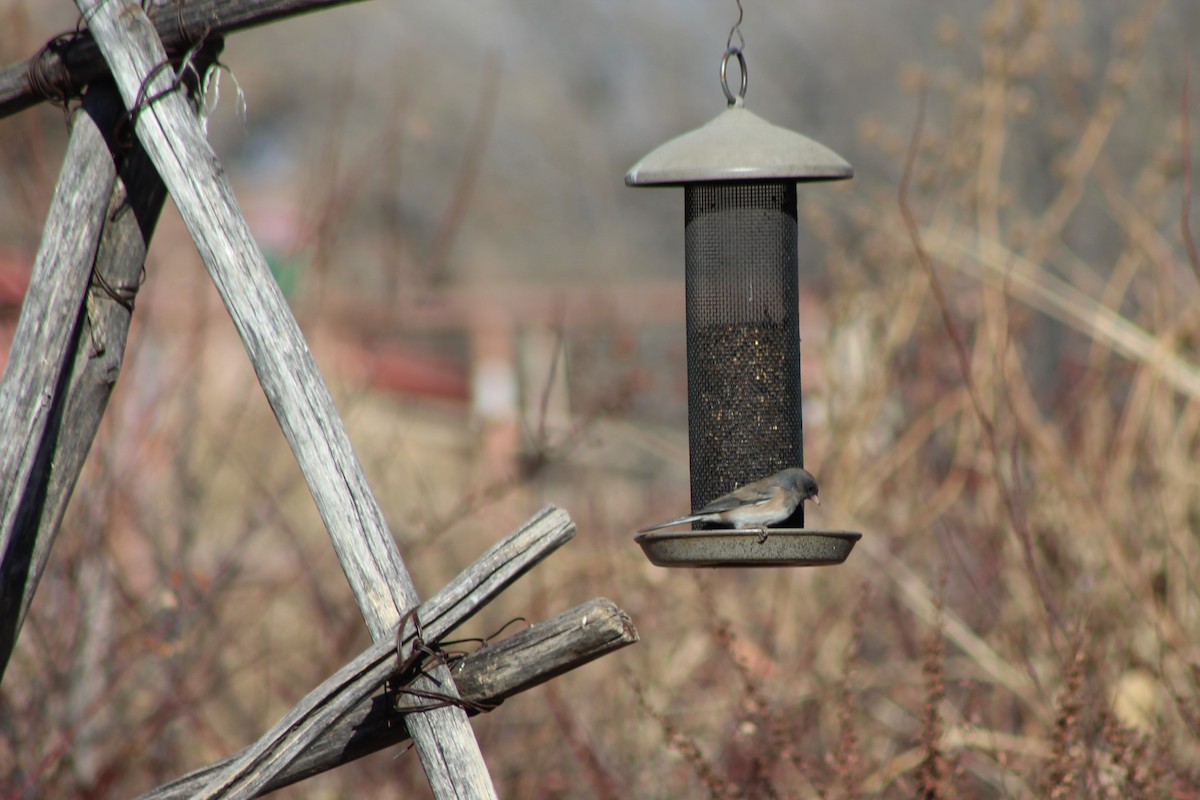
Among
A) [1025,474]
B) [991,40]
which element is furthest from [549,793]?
Answer: [991,40]

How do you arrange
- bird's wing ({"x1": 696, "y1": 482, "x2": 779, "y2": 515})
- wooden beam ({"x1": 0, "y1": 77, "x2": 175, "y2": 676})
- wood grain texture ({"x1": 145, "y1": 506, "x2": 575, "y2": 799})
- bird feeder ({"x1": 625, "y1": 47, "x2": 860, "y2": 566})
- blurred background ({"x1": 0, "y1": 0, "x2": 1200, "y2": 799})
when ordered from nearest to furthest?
wood grain texture ({"x1": 145, "y1": 506, "x2": 575, "y2": 799})
wooden beam ({"x1": 0, "y1": 77, "x2": 175, "y2": 676})
bird's wing ({"x1": 696, "y1": 482, "x2": 779, "y2": 515})
bird feeder ({"x1": 625, "y1": 47, "x2": 860, "y2": 566})
blurred background ({"x1": 0, "y1": 0, "x2": 1200, "y2": 799})

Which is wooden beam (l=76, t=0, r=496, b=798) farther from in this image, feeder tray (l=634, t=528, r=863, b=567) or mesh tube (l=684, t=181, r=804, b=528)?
mesh tube (l=684, t=181, r=804, b=528)

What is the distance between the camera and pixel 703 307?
3723 mm

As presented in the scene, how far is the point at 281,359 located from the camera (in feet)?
9.59

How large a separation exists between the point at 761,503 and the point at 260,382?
115 centimetres

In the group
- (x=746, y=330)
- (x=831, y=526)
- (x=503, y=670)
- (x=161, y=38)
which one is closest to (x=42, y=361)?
(x=161, y=38)

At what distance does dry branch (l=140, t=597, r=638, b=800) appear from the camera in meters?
2.75

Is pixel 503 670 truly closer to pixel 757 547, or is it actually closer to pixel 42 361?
pixel 757 547

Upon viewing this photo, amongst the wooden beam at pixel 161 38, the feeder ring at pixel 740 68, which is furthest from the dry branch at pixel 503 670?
the wooden beam at pixel 161 38

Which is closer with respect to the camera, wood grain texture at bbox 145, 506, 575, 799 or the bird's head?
wood grain texture at bbox 145, 506, 575, 799

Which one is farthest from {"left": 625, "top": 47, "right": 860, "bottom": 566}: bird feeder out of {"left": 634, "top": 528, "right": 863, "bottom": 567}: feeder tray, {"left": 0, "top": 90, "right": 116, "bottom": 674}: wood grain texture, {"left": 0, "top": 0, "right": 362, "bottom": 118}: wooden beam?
{"left": 0, "top": 90, "right": 116, "bottom": 674}: wood grain texture

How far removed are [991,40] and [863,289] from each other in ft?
4.61

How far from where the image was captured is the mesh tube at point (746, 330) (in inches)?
143

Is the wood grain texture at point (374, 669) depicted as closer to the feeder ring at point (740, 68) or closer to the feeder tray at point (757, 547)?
the feeder tray at point (757, 547)
